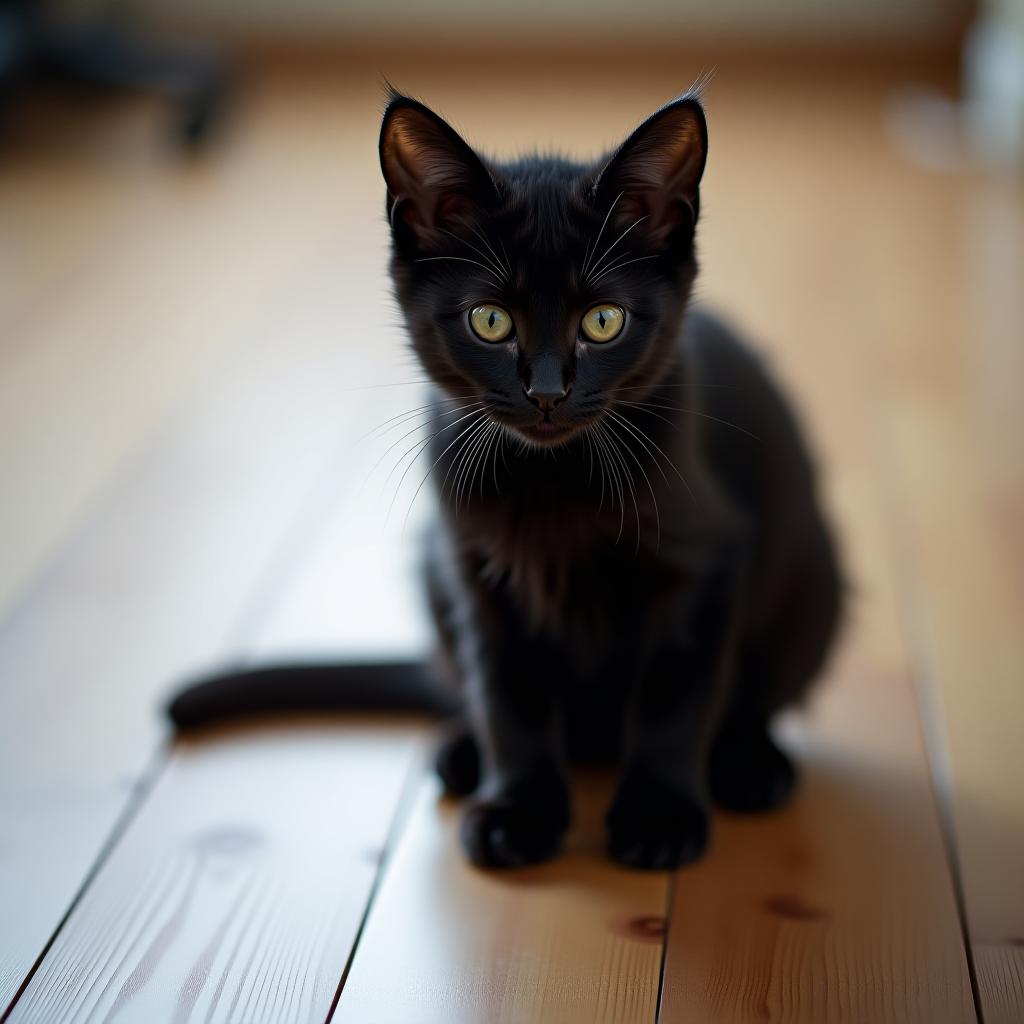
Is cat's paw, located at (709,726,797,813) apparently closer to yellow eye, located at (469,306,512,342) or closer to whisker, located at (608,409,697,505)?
whisker, located at (608,409,697,505)

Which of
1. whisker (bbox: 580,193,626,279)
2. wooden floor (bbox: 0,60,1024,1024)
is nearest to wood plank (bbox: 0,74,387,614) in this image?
wooden floor (bbox: 0,60,1024,1024)

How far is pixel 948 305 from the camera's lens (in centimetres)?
251

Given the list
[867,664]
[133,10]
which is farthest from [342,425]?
[133,10]

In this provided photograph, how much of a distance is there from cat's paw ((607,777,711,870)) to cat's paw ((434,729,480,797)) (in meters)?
0.17

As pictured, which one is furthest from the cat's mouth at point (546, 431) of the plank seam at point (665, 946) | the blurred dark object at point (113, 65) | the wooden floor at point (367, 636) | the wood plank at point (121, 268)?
the blurred dark object at point (113, 65)

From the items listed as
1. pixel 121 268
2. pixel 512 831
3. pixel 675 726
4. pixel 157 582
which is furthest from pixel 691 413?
pixel 121 268

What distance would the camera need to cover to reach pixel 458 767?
1.38 meters

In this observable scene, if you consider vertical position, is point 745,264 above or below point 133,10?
below

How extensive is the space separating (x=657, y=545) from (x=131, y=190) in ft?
7.65

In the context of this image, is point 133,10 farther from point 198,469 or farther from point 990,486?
point 990,486

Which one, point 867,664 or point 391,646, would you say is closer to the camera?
point 867,664

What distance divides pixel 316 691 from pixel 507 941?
0.41 m

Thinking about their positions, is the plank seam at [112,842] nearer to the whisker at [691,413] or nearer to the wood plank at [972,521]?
the whisker at [691,413]

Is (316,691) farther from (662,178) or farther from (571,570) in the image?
(662,178)
